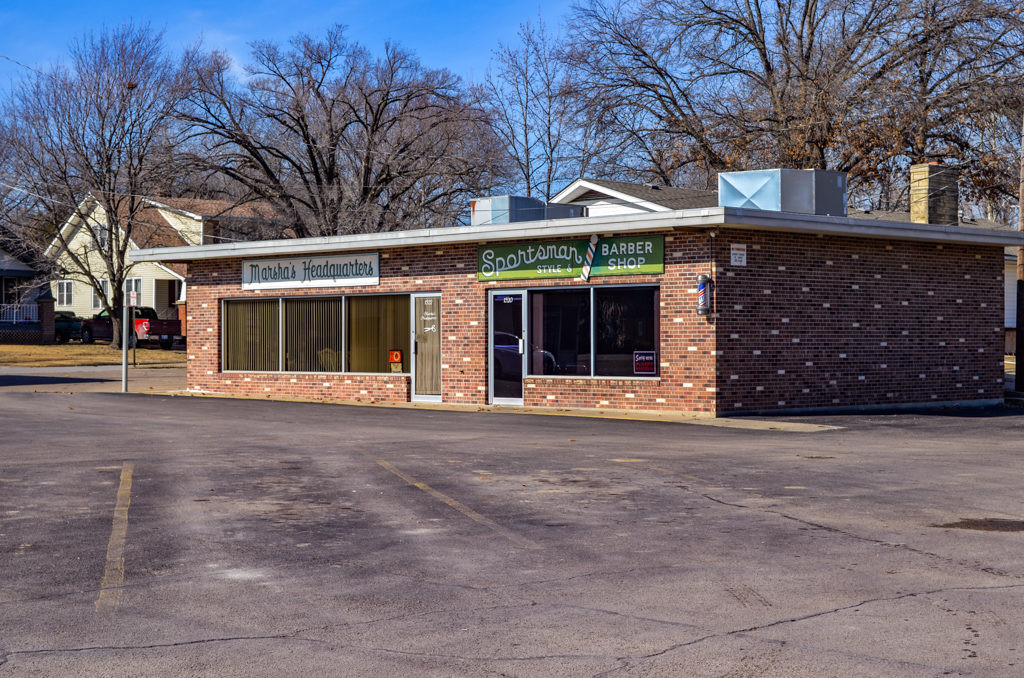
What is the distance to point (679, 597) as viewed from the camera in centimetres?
647

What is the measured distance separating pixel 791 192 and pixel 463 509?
13510mm

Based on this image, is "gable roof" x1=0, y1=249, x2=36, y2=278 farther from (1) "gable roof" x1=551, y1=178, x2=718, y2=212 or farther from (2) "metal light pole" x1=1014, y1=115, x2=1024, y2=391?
(2) "metal light pole" x1=1014, y1=115, x2=1024, y2=391

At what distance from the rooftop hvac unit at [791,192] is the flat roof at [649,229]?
0.83m

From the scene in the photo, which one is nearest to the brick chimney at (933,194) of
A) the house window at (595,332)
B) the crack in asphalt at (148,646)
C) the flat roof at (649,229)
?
the flat roof at (649,229)

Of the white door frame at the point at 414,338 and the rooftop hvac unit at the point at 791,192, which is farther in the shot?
the white door frame at the point at 414,338

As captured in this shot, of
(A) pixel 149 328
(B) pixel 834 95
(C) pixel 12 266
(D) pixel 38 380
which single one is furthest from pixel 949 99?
(C) pixel 12 266

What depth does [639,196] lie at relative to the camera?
1187 inches

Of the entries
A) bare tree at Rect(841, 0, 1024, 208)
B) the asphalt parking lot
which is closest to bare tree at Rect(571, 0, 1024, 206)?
bare tree at Rect(841, 0, 1024, 208)

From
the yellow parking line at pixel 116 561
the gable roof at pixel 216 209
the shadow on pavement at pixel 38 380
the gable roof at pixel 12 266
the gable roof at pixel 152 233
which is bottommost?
the yellow parking line at pixel 116 561

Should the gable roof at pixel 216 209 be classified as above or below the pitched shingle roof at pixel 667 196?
above

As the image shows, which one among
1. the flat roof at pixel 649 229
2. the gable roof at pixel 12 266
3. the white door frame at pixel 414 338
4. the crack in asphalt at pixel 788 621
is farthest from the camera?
the gable roof at pixel 12 266

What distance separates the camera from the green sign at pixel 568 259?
20.1 metres

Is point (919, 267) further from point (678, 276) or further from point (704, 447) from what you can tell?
point (704, 447)

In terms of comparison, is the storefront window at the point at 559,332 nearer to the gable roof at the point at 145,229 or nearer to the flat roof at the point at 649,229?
the flat roof at the point at 649,229
